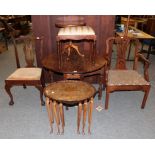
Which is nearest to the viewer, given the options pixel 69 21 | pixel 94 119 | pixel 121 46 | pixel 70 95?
pixel 70 95

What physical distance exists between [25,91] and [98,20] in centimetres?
158

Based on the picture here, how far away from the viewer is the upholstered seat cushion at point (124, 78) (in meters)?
2.23

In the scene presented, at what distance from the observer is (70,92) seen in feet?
5.98

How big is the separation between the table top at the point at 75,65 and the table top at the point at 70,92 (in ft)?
0.45

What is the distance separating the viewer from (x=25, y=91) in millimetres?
2861

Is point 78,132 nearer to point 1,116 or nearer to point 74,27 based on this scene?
point 1,116

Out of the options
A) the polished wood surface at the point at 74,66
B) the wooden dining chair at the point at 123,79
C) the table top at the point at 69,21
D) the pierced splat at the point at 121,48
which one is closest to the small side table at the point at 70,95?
the polished wood surface at the point at 74,66

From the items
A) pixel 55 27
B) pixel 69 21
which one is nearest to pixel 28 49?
pixel 55 27

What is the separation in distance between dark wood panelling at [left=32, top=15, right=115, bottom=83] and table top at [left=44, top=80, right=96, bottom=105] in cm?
83

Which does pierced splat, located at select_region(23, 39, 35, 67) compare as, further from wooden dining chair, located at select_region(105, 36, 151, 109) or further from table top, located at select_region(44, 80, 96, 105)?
wooden dining chair, located at select_region(105, 36, 151, 109)

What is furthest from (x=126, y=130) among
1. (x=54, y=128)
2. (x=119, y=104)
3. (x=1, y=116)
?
(x=1, y=116)

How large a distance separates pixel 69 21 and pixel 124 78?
104cm

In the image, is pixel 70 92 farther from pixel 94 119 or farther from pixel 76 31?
pixel 76 31

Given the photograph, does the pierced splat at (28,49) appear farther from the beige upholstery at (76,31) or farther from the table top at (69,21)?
the beige upholstery at (76,31)
